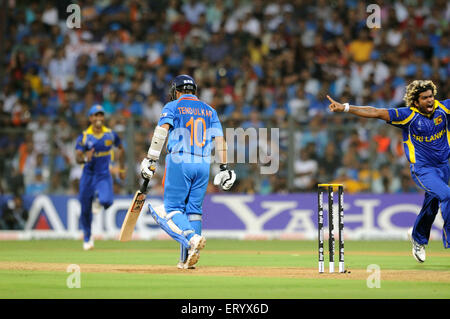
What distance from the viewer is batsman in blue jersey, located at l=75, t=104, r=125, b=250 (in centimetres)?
1811

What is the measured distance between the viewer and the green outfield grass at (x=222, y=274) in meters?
9.20

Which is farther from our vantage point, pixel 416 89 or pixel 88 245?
pixel 88 245

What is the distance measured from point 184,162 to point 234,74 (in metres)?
12.5

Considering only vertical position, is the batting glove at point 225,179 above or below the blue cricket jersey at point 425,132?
below

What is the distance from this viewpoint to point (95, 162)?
18328mm

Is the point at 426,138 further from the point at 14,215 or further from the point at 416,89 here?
the point at 14,215

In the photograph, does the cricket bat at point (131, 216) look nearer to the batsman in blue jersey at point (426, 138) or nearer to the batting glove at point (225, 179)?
the batting glove at point (225, 179)

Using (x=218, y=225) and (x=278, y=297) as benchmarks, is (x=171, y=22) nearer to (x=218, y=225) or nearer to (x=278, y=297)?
(x=218, y=225)

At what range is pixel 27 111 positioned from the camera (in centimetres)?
2373

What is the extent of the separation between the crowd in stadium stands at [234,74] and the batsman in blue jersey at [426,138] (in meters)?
7.71

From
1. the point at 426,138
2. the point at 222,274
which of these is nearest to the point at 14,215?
the point at 222,274

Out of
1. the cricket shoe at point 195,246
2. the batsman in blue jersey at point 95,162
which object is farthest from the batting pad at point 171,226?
the batsman in blue jersey at point 95,162
